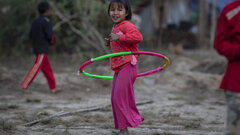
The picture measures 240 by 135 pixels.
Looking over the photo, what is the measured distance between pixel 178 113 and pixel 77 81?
3.96 metres

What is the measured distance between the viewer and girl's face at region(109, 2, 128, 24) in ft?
12.6

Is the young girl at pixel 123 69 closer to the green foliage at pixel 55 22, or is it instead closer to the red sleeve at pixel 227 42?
the red sleeve at pixel 227 42

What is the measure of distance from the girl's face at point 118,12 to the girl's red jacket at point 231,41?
1267 millimetres

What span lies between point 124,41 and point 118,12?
1.21 ft

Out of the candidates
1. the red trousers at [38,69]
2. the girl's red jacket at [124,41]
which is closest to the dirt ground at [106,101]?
the red trousers at [38,69]

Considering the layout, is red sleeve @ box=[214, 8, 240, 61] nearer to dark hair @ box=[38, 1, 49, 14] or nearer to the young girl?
the young girl

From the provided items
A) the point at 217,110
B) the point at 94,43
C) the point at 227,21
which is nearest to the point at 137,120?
the point at 227,21

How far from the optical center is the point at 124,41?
3.72 metres

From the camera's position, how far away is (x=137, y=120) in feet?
12.8

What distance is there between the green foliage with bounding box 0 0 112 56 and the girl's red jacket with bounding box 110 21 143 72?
681 cm

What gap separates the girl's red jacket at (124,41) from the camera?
12.1ft

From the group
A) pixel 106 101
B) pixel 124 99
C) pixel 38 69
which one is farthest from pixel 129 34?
pixel 38 69

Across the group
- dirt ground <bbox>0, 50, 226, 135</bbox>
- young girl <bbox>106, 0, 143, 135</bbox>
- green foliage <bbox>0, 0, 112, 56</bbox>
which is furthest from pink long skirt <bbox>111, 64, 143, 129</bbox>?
green foliage <bbox>0, 0, 112, 56</bbox>

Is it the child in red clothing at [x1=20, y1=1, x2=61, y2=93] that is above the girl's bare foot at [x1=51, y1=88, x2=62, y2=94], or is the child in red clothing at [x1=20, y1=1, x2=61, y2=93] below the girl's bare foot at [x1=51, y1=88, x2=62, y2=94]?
above
